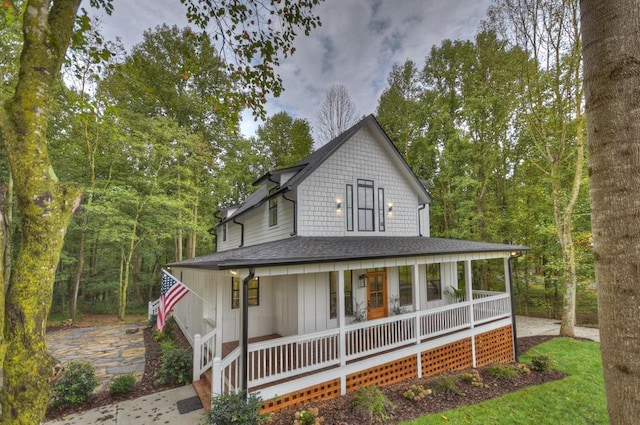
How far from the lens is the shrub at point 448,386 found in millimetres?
6348

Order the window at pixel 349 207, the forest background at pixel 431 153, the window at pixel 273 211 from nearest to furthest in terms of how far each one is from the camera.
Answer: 1. the window at pixel 349 207
2. the window at pixel 273 211
3. the forest background at pixel 431 153

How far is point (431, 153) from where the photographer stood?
19000 millimetres

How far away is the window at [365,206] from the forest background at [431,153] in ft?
23.0

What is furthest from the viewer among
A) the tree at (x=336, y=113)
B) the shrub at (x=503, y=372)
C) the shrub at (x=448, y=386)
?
the tree at (x=336, y=113)

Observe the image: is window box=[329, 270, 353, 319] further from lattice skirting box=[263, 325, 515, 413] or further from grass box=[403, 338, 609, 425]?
grass box=[403, 338, 609, 425]

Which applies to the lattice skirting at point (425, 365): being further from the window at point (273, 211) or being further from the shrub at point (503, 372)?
the window at point (273, 211)

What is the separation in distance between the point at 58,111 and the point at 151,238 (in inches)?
289

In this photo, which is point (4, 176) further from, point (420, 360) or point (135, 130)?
point (420, 360)

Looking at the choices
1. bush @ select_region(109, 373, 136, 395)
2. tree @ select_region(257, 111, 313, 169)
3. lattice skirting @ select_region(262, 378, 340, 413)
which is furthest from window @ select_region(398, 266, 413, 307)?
tree @ select_region(257, 111, 313, 169)

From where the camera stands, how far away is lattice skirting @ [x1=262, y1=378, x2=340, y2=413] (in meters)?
5.38

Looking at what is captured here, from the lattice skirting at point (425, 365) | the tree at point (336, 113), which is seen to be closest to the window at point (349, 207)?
the lattice skirting at point (425, 365)

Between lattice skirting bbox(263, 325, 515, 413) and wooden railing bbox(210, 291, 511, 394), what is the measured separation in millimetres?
390

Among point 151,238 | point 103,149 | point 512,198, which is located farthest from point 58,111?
point 512,198

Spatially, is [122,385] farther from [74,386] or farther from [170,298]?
[170,298]
